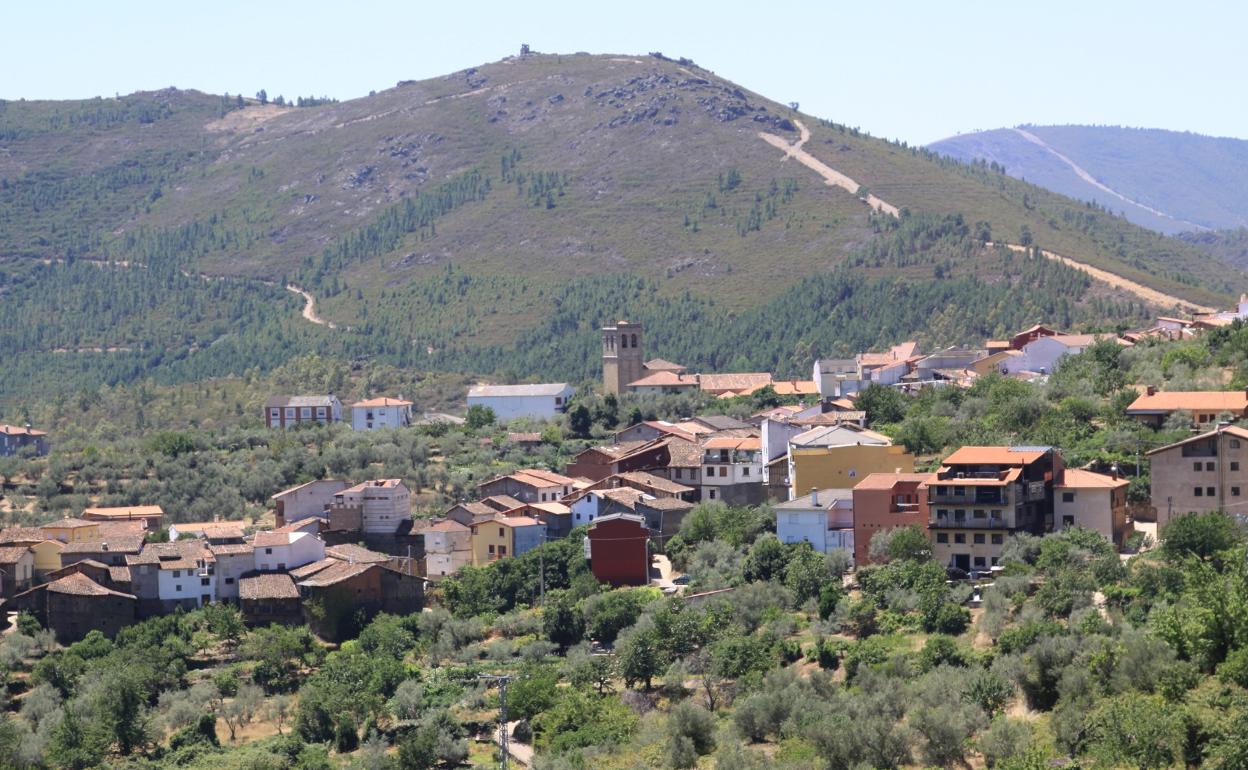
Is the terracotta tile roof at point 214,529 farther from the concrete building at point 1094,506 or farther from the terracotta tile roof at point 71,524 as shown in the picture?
the concrete building at point 1094,506

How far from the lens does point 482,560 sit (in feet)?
207

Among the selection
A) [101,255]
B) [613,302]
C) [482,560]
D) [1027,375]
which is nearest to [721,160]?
[613,302]

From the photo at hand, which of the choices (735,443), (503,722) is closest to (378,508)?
(735,443)

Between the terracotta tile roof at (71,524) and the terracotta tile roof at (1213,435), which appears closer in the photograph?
the terracotta tile roof at (1213,435)

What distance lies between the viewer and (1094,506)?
52750 mm

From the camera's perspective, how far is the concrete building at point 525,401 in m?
94.7

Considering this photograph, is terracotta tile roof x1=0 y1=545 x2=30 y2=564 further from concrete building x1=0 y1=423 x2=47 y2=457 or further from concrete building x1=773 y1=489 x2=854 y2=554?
concrete building x1=0 y1=423 x2=47 y2=457

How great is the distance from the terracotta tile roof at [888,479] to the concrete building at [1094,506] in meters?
3.41

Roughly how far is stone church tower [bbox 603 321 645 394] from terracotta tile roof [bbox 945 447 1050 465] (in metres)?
52.0

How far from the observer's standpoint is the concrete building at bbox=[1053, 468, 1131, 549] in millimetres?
52469

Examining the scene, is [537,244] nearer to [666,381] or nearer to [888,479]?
[666,381]

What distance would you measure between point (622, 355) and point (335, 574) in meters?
49.5

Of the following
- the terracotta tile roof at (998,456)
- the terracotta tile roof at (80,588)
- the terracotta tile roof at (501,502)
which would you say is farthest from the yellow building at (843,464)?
the terracotta tile roof at (80,588)

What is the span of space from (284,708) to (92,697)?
460 cm
